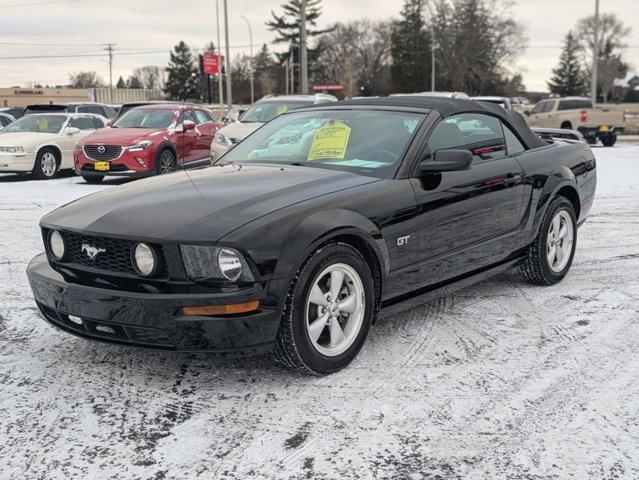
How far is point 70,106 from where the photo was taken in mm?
21281

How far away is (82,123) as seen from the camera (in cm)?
1605

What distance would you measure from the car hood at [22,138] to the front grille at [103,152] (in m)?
1.91

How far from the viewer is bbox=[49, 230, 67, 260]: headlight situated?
3776 millimetres

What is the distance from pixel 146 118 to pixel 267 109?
2459mm

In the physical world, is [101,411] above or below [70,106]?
below

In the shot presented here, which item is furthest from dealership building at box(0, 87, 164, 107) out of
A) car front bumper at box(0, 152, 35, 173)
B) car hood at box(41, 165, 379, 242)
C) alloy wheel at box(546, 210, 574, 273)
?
car hood at box(41, 165, 379, 242)

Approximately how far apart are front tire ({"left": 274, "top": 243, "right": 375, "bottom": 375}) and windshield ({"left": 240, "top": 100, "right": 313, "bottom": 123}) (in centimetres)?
1073

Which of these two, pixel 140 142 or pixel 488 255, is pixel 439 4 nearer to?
pixel 140 142

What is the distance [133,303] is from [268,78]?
9972 centimetres

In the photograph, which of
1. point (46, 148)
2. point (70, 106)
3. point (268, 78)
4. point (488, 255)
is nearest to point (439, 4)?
point (268, 78)

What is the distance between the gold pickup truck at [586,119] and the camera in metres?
24.2

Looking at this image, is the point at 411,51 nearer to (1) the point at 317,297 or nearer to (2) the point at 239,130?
(2) the point at 239,130

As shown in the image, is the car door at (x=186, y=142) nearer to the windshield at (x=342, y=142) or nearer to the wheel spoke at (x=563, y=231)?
the windshield at (x=342, y=142)

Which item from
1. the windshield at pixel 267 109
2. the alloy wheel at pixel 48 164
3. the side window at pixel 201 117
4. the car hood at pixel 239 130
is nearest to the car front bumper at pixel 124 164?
the car hood at pixel 239 130
